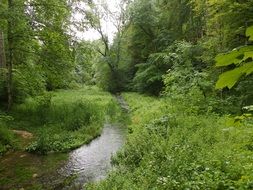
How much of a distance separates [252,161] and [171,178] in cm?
143

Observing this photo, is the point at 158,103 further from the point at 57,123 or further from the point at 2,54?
the point at 2,54

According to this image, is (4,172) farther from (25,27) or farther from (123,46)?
(123,46)

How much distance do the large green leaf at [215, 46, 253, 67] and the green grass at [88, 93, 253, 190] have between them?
8.47 feet

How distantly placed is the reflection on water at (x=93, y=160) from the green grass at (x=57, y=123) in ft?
1.66

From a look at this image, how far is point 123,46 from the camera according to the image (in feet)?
113

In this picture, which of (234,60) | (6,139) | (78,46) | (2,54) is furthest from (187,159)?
(2,54)

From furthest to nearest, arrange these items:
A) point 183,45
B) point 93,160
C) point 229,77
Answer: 1. point 183,45
2. point 93,160
3. point 229,77

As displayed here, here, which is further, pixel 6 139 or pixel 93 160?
pixel 6 139

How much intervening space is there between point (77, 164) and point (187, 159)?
448 centimetres

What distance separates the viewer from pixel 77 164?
379 inches

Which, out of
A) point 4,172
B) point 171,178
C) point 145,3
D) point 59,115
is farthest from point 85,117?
point 145,3

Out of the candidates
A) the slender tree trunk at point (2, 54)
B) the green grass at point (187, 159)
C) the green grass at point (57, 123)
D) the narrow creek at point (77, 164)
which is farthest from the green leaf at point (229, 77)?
the slender tree trunk at point (2, 54)

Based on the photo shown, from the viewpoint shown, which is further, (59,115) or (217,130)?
(59,115)

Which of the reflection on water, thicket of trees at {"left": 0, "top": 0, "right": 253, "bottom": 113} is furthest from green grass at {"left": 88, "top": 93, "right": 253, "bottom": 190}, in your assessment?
thicket of trees at {"left": 0, "top": 0, "right": 253, "bottom": 113}
